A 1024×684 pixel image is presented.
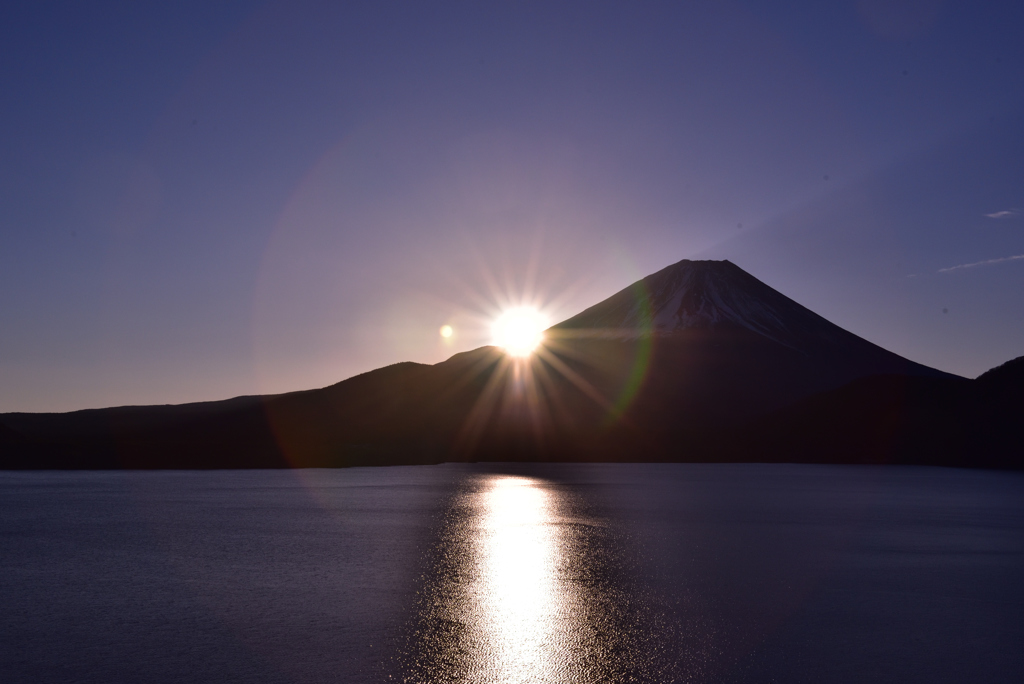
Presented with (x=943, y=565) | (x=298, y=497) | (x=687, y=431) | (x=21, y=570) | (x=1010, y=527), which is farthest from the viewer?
(x=687, y=431)

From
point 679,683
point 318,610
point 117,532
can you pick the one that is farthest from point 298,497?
point 679,683

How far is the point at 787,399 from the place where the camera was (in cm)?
19162

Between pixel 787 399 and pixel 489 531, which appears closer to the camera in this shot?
pixel 489 531

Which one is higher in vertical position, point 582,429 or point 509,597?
point 582,429

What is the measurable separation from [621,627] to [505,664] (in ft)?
11.0

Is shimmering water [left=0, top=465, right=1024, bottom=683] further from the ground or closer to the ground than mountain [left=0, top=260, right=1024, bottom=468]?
closer to the ground

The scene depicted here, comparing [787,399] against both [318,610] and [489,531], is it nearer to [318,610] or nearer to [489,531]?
[489,531]

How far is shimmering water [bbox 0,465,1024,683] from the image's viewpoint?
1253cm

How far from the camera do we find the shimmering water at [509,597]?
12.5 meters

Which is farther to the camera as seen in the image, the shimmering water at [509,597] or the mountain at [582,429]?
the mountain at [582,429]

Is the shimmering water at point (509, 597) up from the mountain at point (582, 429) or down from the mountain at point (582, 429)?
down

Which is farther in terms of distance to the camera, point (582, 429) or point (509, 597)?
point (582, 429)

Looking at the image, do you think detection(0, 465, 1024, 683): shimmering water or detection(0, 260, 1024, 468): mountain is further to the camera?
detection(0, 260, 1024, 468): mountain

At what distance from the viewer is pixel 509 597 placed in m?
17.6
